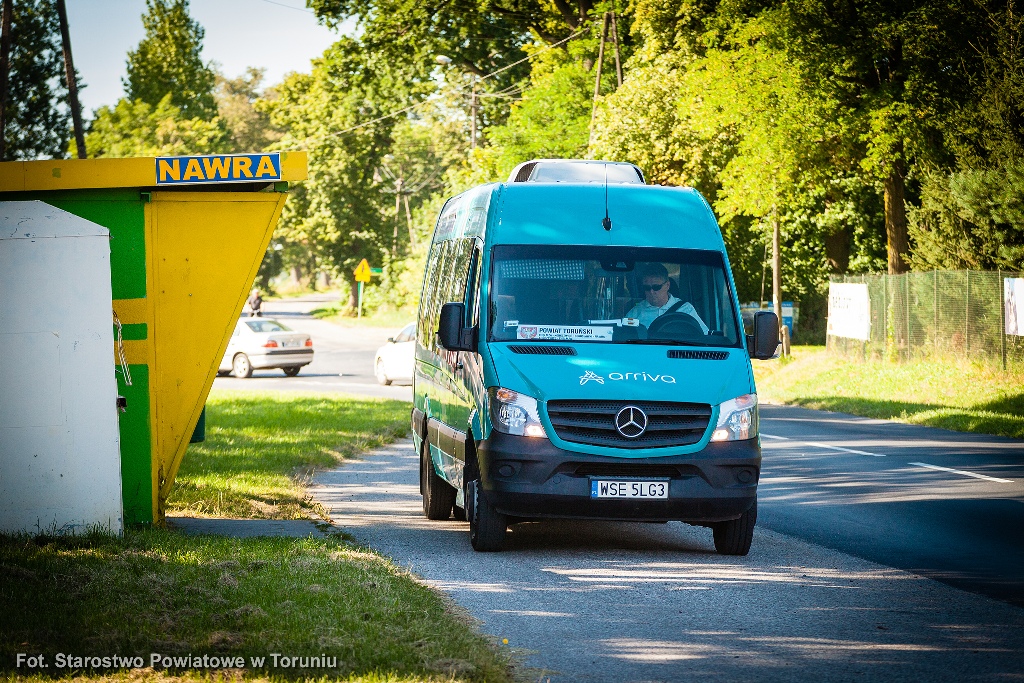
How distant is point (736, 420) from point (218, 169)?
158 inches

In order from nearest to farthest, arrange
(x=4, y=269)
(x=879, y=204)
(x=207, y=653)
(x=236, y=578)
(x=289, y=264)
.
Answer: (x=207, y=653), (x=236, y=578), (x=4, y=269), (x=879, y=204), (x=289, y=264)

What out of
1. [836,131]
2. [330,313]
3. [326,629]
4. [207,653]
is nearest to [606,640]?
[326,629]

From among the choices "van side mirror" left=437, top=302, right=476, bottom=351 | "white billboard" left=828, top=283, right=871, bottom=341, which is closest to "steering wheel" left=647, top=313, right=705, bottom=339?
"van side mirror" left=437, top=302, right=476, bottom=351

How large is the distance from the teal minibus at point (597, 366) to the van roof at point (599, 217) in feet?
0.04

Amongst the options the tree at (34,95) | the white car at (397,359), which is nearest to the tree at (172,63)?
the tree at (34,95)

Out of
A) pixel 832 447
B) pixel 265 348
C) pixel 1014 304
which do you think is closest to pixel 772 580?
pixel 832 447

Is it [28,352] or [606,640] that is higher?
[28,352]

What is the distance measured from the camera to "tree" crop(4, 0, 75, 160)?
62531mm

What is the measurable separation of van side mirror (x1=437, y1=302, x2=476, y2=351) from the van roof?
0.71 m

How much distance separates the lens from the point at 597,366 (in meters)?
8.98

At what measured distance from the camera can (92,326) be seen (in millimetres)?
8648

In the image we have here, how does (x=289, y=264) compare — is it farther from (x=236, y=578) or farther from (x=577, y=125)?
(x=236, y=578)

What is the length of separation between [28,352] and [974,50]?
23.5 meters

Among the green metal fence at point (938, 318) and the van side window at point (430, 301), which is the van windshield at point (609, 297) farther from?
the green metal fence at point (938, 318)
